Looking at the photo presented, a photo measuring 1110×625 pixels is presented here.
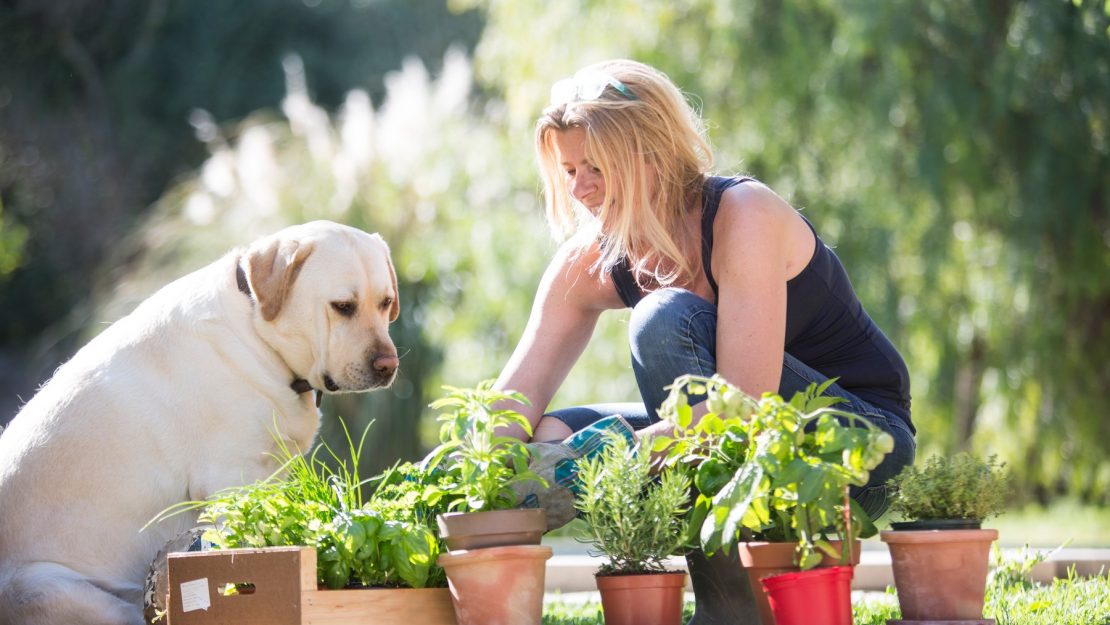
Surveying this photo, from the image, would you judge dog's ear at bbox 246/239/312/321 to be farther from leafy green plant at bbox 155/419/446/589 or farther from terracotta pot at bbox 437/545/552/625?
terracotta pot at bbox 437/545/552/625

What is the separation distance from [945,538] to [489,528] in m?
0.75

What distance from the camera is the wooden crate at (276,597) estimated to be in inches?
77.2

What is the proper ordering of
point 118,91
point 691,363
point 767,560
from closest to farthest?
point 767,560, point 691,363, point 118,91

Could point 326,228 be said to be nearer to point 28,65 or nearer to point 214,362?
point 214,362

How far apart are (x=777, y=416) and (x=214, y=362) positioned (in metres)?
1.44

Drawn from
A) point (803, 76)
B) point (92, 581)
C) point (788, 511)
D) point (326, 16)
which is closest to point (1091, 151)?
point (803, 76)

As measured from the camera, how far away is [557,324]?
2.86 m

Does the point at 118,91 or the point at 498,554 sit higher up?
the point at 118,91

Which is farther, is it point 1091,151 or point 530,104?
point 530,104

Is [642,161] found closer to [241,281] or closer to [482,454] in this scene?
[482,454]

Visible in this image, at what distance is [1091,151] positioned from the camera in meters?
6.32

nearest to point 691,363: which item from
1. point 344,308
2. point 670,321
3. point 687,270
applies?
point 670,321

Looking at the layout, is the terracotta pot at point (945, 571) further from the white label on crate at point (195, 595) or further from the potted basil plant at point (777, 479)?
the white label on crate at point (195, 595)

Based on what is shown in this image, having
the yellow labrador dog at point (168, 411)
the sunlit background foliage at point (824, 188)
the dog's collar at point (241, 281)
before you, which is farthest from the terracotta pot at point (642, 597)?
the sunlit background foliage at point (824, 188)
